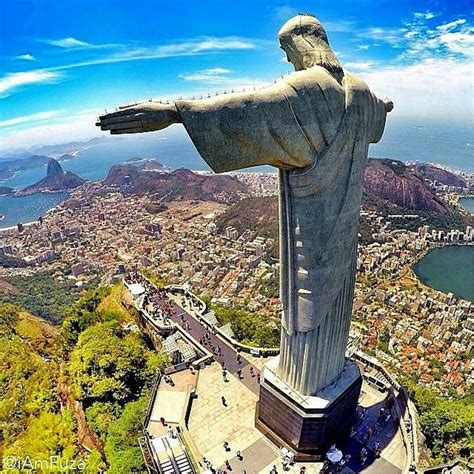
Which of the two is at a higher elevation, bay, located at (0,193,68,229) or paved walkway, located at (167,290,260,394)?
paved walkway, located at (167,290,260,394)

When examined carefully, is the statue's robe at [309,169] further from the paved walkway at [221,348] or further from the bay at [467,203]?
the bay at [467,203]

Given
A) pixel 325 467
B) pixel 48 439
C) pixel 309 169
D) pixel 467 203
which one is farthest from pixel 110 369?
pixel 467 203

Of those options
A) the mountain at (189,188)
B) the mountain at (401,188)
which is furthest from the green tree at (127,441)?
the mountain at (189,188)

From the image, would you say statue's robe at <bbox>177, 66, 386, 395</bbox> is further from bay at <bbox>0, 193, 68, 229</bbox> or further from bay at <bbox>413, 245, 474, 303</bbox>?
bay at <bbox>0, 193, 68, 229</bbox>

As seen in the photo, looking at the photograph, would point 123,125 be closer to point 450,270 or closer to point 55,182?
point 450,270

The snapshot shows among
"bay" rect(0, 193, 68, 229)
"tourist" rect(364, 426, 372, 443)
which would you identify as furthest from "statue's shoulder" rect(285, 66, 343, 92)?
"bay" rect(0, 193, 68, 229)

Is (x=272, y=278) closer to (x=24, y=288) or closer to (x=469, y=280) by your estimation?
(x=469, y=280)
